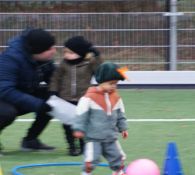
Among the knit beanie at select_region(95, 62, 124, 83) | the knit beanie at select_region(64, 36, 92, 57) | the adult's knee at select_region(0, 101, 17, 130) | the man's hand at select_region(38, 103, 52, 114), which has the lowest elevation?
the adult's knee at select_region(0, 101, 17, 130)

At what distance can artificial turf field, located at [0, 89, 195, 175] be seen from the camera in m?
6.57

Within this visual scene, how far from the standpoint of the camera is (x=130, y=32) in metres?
12.8

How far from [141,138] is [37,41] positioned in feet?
5.85

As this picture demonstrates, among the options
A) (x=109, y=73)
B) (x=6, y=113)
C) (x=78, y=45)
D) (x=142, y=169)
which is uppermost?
(x=78, y=45)

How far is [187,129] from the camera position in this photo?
8250 mm

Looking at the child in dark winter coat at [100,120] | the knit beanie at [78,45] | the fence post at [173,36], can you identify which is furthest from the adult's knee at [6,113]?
the fence post at [173,36]

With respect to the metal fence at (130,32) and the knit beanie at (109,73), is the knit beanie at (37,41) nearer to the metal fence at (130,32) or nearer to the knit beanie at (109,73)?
the knit beanie at (109,73)

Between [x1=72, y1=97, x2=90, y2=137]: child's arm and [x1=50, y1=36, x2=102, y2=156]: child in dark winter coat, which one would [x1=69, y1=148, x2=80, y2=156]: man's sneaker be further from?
[x1=72, y1=97, x2=90, y2=137]: child's arm

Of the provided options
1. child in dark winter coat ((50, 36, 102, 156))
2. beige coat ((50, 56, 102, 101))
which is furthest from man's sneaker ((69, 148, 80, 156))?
beige coat ((50, 56, 102, 101))

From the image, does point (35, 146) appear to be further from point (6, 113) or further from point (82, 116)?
point (82, 116)

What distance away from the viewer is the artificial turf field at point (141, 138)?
6566mm

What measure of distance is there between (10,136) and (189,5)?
5801 mm

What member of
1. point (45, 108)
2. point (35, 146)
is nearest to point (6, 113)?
point (45, 108)

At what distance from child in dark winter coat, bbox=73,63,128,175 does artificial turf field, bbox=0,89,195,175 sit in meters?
0.56
